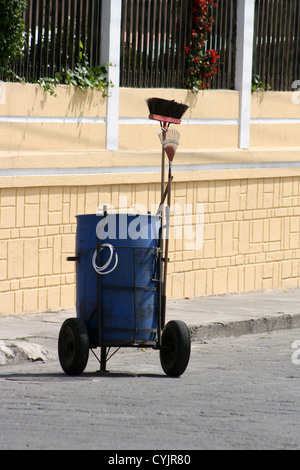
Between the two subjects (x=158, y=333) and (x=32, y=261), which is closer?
(x=158, y=333)

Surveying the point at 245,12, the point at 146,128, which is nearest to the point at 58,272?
the point at 146,128

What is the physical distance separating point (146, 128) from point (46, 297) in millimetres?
2450

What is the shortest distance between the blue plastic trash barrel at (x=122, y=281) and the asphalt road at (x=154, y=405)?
1.24ft

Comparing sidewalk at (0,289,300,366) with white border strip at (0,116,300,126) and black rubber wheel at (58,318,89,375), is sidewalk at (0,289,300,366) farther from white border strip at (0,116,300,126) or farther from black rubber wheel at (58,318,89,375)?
white border strip at (0,116,300,126)

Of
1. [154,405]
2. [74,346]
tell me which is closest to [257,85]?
[74,346]

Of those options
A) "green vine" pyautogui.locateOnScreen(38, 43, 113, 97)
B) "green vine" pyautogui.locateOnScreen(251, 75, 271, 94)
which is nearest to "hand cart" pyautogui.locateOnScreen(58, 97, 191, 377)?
"green vine" pyautogui.locateOnScreen(38, 43, 113, 97)

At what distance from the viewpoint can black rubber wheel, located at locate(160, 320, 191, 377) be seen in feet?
26.6

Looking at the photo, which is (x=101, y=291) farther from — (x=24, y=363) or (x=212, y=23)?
(x=212, y=23)

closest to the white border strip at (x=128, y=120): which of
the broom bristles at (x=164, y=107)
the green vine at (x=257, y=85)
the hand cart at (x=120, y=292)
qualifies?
the green vine at (x=257, y=85)

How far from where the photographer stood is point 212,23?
13.7 m

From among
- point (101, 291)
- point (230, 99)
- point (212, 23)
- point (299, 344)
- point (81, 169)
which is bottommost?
point (299, 344)

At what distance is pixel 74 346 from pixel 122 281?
1.98ft

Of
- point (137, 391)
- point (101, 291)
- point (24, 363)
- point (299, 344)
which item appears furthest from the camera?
point (299, 344)

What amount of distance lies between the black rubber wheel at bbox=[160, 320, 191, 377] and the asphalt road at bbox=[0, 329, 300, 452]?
9cm
